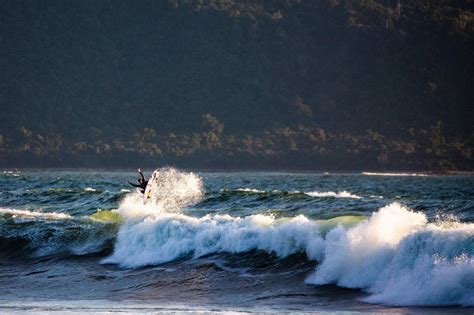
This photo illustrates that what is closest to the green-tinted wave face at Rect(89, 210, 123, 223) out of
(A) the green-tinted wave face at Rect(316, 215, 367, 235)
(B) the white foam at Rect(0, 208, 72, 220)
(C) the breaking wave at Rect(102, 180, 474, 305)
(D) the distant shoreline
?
(B) the white foam at Rect(0, 208, 72, 220)

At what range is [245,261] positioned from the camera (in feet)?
85.5

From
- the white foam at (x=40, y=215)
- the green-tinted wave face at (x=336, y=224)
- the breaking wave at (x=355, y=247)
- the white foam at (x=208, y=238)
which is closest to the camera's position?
the breaking wave at (x=355, y=247)

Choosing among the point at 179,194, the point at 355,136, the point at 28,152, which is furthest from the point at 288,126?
the point at 179,194

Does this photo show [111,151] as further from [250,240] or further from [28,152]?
[250,240]

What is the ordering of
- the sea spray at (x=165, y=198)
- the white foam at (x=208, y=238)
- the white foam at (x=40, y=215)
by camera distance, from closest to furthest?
the white foam at (x=208, y=238), the sea spray at (x=165, y=198), the white foam at (x=40, y=215)

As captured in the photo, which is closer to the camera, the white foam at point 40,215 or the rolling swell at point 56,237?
the rolling swell at point 56,237

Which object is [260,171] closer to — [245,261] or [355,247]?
[245,261]

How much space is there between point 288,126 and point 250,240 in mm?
166905

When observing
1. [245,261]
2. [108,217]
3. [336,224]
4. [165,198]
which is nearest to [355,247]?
[336,224]

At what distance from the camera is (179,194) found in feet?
153

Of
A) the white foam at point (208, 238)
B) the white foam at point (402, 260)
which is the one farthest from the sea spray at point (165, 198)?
the white foam at point (402, 260)

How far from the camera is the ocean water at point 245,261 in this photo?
2019cm

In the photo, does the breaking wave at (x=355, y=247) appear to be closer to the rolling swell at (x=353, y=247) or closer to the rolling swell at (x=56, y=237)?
the rolling swell at (x=353, y=247)

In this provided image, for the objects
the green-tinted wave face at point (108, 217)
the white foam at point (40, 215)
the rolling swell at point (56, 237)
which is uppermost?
the green-tinted wave face at point (108, 217)
